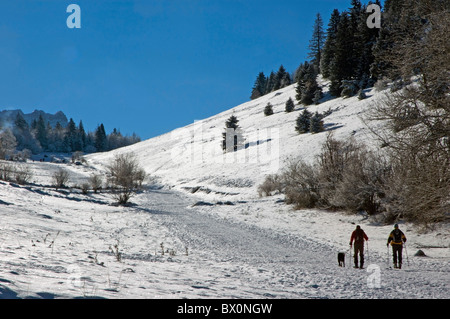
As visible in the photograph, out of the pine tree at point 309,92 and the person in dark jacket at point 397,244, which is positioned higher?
the pine tree at point 309,92

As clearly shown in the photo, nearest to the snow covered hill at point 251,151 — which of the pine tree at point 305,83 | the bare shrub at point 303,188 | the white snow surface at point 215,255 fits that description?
the pine tree at point 305,83

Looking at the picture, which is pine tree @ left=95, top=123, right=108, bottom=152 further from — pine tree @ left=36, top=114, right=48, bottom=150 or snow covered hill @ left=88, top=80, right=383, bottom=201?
snow covered hill @ left=88, top=80, right=383, bottom=201

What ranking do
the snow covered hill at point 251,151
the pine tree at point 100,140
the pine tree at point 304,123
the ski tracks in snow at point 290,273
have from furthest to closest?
the pine tree at point 100,140, the pine tree at point 304,123, the snow covered hill at point 251,151, the ski tracks in snow at point 290,273

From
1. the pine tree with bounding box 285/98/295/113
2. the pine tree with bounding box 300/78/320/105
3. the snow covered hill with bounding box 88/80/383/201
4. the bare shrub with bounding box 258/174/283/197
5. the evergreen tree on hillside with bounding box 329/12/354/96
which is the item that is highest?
the evergreen tree on hillside with bounding box 329/12/354/96

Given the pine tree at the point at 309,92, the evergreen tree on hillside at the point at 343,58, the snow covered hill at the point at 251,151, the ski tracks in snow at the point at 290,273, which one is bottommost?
the ski tracks in snow at the point at 290,273

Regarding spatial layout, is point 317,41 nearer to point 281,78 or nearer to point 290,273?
point 281,78

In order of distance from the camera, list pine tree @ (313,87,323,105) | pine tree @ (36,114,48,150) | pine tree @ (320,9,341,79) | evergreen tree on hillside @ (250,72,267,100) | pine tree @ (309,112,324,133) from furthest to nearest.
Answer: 1. pine tree @ (36,114,48,150)
2. evergreen tree on hillside @ (250,72,267,100)
3. pine tree @ (320,9,341,79)
4. pine tree @ (313,87,323,105)
5. pine tree @ (309,112,324,133)

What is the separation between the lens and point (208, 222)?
63.8 ft

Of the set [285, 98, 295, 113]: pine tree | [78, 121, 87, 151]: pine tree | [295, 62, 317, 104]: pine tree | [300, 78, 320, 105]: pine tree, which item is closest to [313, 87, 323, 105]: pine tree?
[300, 78, 320, 105]: pine tree

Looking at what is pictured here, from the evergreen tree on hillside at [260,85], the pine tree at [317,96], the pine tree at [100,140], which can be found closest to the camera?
the pine tree at [317,96]

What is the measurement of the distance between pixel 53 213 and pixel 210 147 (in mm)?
42716

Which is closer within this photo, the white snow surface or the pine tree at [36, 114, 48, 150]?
the white snow surface

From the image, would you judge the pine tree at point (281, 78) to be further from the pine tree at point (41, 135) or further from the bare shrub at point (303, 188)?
the pine tree at point (41, 135)
